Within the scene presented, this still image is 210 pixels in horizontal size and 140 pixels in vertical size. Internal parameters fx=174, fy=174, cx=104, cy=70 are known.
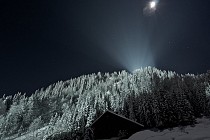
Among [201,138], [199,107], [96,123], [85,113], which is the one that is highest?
[85,113]

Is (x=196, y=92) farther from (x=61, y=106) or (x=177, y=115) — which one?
(x=61, y=106)

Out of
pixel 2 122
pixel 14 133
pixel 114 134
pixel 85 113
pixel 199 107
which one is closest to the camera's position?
pixel 114 134

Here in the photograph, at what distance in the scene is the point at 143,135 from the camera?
20125mm

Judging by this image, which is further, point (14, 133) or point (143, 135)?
point (14, 133)

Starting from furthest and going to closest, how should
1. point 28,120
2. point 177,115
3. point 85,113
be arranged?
point 28,120 → point 85,113 → point 177,115

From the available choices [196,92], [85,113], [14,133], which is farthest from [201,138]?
[14,133]

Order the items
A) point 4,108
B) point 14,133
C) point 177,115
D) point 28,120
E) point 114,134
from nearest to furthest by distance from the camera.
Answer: point 114,134 < point 177,115 < point 14,133 < point 28,120 < point 4,108

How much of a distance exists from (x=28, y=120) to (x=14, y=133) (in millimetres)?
26602

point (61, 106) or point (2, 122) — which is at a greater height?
point (61, 106)

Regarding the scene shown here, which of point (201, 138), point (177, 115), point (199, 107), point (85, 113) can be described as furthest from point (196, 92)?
point (85, 113)

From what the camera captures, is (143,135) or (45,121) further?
(45,121)

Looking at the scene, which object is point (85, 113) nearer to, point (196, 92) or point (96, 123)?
point (196, 92)

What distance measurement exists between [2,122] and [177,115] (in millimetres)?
148624

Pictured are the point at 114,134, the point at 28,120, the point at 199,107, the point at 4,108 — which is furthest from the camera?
the point at 4,108
